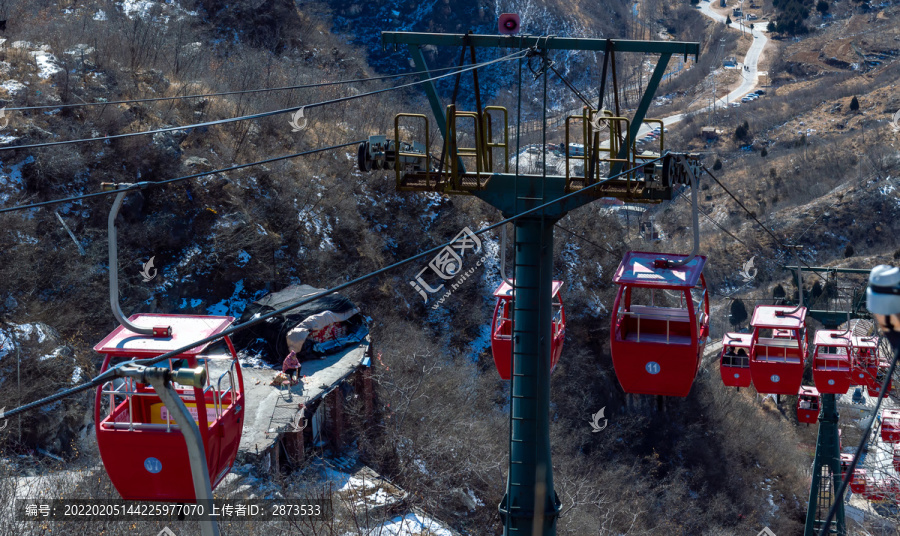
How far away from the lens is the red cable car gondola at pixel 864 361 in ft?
53.2

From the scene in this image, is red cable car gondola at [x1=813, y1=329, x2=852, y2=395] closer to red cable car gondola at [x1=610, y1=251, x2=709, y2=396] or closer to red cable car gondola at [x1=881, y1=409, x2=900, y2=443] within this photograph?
red cable car gondola at [x1=881, y1=409, x2=900, y2=443]

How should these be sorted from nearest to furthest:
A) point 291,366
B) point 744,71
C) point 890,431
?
1. point 291,366
2. point 890,431
3. point 744,71

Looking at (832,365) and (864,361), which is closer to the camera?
(832,365)

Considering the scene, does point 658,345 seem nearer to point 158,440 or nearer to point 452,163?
point 452,163

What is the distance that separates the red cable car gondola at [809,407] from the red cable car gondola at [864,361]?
2.52 meters

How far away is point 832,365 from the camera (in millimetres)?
15867

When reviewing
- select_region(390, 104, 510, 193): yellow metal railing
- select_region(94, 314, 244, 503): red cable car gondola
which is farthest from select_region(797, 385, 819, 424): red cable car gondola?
select_region(94, 314, 244, 503): red cable car gondola

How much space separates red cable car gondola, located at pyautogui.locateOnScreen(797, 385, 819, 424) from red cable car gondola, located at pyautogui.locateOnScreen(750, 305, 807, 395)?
661 cm

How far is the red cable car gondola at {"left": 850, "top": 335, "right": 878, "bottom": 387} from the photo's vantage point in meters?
16.2

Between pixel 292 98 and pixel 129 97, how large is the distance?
8.07 m

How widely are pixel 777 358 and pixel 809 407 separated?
718 cm

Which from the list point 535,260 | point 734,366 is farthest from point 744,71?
point 535,260

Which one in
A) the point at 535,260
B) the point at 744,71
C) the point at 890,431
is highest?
the point at 535,260

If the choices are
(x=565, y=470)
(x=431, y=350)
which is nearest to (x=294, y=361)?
(x=431, y=350)
